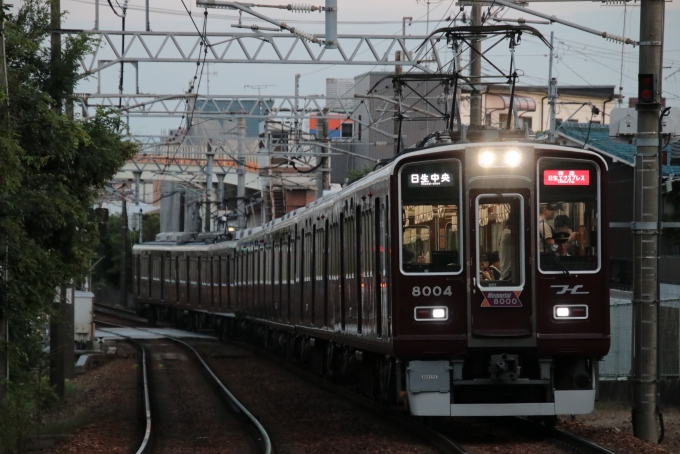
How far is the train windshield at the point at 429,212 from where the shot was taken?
10.9 m

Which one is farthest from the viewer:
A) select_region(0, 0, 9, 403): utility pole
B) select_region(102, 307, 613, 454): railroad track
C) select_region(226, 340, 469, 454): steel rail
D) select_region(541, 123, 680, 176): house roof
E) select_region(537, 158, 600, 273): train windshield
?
select_region(541, 123, 680, 176): house roof

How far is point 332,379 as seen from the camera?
17891mm

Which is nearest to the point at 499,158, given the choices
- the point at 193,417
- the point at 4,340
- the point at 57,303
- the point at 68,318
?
the point at 4,340

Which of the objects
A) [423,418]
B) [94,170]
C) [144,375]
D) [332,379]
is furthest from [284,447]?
[144,375]

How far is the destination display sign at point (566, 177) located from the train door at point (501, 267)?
0.80 feet

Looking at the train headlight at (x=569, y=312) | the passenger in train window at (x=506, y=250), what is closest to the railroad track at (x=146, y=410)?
the passenger in train window at (x=506, y=250)

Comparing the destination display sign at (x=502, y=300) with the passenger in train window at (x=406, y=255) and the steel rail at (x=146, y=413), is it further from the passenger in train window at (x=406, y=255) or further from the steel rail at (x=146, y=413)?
the steel rail at (x=146, y=413)

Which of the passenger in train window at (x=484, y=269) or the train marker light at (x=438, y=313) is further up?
the passenger in train window at (x=484, y=269)

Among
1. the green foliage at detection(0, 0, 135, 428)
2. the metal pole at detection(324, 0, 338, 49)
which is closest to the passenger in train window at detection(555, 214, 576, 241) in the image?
the green foliage at detection(0, 0, 135, 428)

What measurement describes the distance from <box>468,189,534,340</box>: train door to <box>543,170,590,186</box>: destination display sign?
0.24 meters

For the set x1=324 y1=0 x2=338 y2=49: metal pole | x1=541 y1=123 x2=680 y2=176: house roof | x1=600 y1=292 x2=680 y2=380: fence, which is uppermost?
x1=324 y1=0 x2=338 y2=49: metal pole

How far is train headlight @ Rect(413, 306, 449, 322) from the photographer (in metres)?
10.8

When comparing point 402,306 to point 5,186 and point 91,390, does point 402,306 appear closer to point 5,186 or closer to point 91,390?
point 5,186

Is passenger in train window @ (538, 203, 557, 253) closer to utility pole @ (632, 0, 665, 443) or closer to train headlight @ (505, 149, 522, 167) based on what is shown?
train headlight @ (505, 149, 522, 167)
